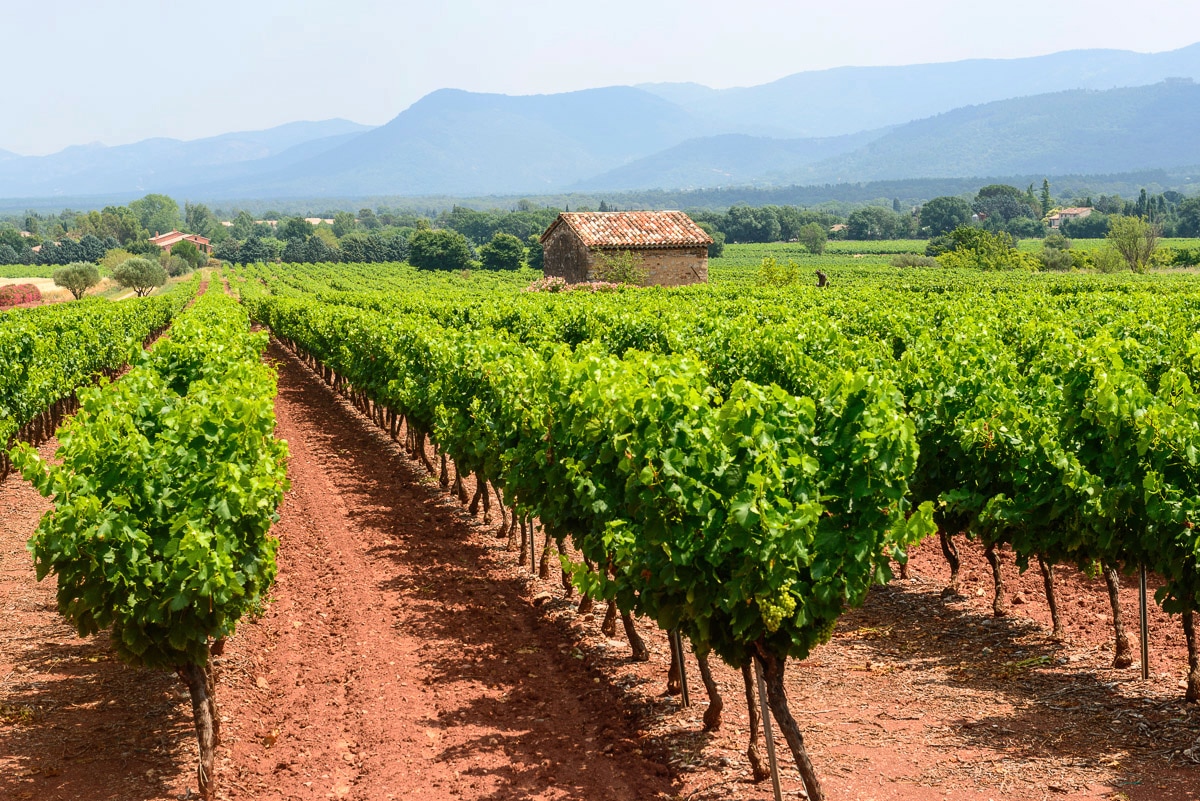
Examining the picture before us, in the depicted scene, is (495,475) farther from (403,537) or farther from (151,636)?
(151,636)

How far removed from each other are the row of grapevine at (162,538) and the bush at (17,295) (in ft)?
254

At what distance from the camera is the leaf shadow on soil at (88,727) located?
298 inches

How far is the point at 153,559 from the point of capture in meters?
7.40

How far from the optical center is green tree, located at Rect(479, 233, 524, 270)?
10988 centimetres

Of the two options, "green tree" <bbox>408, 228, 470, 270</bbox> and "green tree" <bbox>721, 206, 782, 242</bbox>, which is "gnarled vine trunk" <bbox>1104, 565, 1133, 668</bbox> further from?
"green tree" <bbox>721, 206, 782, 242</bbox>

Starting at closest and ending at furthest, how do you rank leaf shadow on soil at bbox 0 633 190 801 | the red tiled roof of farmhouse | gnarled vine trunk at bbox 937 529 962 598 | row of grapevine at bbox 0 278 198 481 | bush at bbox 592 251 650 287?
leaf shadow on soil at bbox 0 633 190 801 → gnarled vine trunk at bbox 937 529 962 598 → row of grapevine at bbox 0 278 198 481 → bush at bbox 592 251 650 287 → the red tiled roof of farmhouse

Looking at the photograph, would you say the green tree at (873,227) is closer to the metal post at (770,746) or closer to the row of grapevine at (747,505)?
the row of grapevine at (747,505)

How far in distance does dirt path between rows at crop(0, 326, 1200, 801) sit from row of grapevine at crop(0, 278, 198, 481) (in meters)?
9.00

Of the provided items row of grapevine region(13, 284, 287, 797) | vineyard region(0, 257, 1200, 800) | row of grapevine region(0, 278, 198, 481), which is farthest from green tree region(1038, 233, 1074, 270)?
row of grapevine region(13, 284, 287, 797)

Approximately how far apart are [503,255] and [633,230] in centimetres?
6102

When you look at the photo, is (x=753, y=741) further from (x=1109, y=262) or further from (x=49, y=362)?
(x=1109, y=262)

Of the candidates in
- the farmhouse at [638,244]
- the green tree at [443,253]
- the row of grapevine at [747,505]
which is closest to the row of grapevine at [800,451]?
the row of grapevine at [747,505]

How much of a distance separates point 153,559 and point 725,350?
38.8 ft

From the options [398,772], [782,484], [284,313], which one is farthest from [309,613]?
[284,313]
